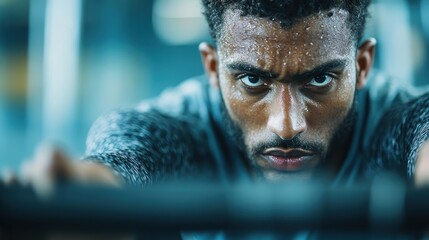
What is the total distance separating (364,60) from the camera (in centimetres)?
156

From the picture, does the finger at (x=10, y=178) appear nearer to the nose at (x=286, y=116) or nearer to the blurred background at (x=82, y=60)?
the nose at (x=286, y=116)

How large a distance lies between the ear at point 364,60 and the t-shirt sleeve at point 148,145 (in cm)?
38

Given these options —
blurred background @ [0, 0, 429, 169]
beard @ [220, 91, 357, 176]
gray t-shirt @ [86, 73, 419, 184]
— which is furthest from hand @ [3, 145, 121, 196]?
blurred background @ [0, 0, 429, 169]

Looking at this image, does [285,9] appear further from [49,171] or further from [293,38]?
[49,171]

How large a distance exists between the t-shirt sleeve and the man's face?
143mm

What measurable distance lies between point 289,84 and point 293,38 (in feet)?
0.29

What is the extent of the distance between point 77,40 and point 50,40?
0.15m

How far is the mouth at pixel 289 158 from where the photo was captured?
1326 mm

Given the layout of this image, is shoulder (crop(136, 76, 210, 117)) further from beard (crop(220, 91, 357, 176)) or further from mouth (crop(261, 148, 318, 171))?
mouth (crop(261, 148, 318, 171))

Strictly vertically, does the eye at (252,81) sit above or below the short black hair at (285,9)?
below

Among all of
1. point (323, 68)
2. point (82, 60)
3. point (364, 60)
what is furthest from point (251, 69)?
point (82, 60)

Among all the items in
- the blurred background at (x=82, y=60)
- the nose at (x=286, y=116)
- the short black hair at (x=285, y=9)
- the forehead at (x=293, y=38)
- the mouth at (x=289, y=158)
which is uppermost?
the blurred background at (x=82, y=60)

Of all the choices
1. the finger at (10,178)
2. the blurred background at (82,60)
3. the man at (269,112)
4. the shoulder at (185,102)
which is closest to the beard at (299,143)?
the man at (269,112)

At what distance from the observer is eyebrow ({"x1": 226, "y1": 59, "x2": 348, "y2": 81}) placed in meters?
1.32
